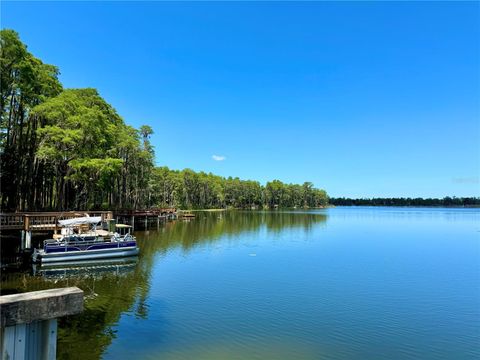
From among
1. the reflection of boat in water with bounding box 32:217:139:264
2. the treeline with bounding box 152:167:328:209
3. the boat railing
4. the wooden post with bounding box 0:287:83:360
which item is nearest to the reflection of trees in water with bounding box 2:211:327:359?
the reflection of boat in water with bounding box 32:217:139:264

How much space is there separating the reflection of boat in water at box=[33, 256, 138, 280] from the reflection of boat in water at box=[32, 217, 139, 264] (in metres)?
0.30

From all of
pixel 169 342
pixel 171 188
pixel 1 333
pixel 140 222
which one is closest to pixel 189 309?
pixel 169 342

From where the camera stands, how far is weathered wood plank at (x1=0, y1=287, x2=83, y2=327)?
2377 mm

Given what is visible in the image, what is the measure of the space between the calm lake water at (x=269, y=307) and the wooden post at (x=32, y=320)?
25.3 ft

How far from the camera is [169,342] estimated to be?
1033 centimetres

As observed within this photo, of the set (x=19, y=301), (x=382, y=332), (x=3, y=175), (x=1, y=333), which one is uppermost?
(x=3, y=175)

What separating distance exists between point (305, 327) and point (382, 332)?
8.52 feet

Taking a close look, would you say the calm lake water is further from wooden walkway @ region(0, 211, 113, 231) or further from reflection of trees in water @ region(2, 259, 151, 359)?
wooden walkway @ region(0, 211, 113, 231)

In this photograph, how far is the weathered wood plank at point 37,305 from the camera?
7.80ft

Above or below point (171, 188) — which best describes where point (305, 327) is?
below

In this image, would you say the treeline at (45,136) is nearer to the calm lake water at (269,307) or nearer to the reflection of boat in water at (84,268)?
the reflection of boat in water at (84,268)

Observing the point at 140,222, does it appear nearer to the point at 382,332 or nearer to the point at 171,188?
the point at 171,188

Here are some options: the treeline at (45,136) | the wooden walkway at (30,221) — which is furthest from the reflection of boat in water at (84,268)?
the treeline at (45,136)

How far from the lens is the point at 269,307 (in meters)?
14.0
